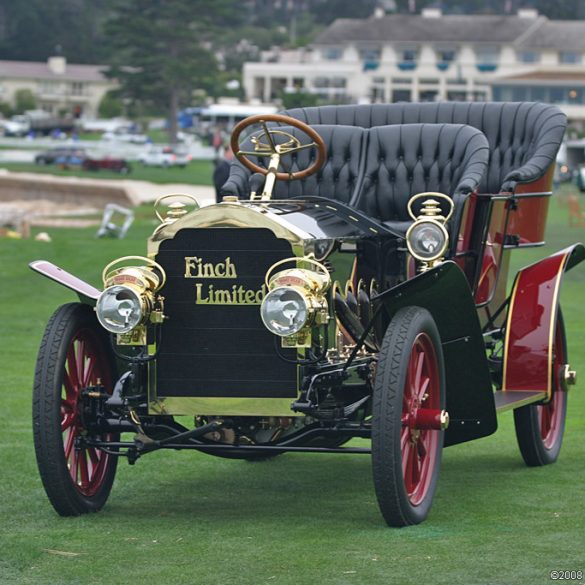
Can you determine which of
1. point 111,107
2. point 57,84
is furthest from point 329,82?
point 57,84

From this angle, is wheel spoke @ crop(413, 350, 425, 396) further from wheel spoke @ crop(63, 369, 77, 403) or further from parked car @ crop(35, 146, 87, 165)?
parked car @ crop(35, 146, 87, 165)

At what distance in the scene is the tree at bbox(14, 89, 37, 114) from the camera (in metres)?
139

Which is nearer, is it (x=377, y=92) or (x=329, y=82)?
(x=377, y=92)

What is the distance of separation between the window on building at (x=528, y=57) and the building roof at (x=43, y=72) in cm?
3759

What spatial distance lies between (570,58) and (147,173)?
2657 inches

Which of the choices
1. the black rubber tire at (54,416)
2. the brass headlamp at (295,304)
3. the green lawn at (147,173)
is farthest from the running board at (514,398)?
the green lawn at (147,173)

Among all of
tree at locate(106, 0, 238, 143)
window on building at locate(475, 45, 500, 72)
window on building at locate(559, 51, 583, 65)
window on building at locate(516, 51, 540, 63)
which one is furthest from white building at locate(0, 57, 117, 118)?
window on building at locate(559, 51, 583, 65)

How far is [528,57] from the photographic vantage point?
133625 millimetres

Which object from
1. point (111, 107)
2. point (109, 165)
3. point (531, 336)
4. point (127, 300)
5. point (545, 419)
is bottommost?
point (111, 107)

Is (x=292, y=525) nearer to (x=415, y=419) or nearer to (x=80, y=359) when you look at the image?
(x=415, y=419)

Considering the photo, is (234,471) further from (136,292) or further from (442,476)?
(136,292)

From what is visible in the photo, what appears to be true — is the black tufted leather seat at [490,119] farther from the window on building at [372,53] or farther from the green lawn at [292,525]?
the window on building at [372,53]

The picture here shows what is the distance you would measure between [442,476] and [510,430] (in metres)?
1.84

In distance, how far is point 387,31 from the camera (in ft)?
454
